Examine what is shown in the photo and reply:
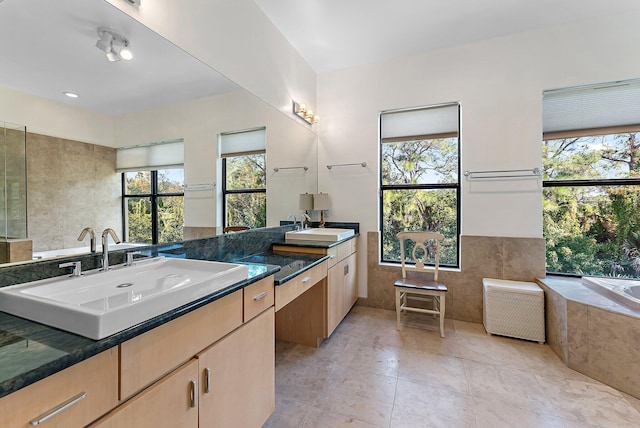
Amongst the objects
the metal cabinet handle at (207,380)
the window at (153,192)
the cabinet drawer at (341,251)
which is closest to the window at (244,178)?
the window at (153,192)

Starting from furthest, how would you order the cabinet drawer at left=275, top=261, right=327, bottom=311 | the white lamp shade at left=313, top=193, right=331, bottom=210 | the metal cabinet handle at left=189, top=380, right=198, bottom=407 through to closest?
the white lamp shade at left=313, top=193, right=331, bottom=210 → the cabinet drawer at left=275, top=261, right=327, bottom=311 → the metal cabinet handle at left=189, top=380, right=198, bottom=407

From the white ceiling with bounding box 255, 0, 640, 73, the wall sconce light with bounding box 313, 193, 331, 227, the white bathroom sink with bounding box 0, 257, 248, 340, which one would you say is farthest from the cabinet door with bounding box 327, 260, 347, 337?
the white ceiling with bounding box 255, 0, 640, 73

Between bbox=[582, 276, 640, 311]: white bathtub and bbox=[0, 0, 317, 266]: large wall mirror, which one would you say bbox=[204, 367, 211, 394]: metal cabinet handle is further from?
bbox=[582, 276, 640, 311]: white bathtub

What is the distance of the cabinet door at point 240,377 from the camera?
3.39 feet

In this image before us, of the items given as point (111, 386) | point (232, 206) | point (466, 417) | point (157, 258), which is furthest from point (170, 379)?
point (466, 417)

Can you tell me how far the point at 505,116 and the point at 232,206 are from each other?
2.80 m

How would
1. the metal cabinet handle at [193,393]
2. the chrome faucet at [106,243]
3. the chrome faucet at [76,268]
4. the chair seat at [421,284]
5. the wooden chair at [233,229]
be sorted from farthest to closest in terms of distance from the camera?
the chair seat at [421,284]
the wooden chair at [233,229]
the chrome faucet at [106,243]
the chrome faucet at [76,268]
the metal cabinet handle at [193,393]

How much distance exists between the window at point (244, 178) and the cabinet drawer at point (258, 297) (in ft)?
2.74

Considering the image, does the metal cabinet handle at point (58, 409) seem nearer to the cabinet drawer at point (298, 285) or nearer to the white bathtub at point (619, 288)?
the cabinet drawer at point (298, 285)

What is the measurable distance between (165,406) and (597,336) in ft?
8.85

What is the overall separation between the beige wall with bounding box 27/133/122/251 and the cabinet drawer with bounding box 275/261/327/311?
2.88ft

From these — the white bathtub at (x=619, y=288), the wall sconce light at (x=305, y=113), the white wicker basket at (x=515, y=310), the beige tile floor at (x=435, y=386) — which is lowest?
the beige tile floor at (x=435, y=386)

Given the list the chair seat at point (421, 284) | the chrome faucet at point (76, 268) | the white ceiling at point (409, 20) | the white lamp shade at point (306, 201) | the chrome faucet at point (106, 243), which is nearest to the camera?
the chrome faucet at point (76, 268)

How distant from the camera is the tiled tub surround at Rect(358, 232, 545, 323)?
2.62m
